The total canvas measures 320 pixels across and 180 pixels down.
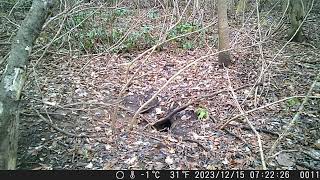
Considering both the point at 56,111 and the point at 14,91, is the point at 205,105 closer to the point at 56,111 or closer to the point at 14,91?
the point at 56,111

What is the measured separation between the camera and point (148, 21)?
9758mm

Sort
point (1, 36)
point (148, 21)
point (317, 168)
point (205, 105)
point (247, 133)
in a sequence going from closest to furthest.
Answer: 1. point (317, 168)
2. point (247, 133)
3. point (205, 105)
4. point (1, 36)
5. point (148, 21)

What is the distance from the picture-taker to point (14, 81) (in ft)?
9.31

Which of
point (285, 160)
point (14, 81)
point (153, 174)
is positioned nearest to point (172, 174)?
point (153, 174)

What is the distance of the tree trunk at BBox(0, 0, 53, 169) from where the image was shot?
278 cm

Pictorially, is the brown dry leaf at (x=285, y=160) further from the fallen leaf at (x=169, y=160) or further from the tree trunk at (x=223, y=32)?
the tree trunk at (x=223, y=32)

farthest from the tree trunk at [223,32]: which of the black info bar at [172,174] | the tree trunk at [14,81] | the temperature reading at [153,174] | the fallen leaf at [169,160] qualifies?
the tree trunk at [14,81]

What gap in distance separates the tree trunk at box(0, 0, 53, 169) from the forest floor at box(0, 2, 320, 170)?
91 centimetres

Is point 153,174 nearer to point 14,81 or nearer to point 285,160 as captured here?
point 285,160

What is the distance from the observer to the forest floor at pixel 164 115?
3.82m

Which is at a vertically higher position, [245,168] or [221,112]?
[221,112]

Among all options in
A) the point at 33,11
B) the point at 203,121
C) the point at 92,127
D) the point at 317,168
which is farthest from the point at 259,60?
the point at 33,11

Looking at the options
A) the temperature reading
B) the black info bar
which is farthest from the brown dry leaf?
the temperature reading

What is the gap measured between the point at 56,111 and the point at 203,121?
7.54ft
